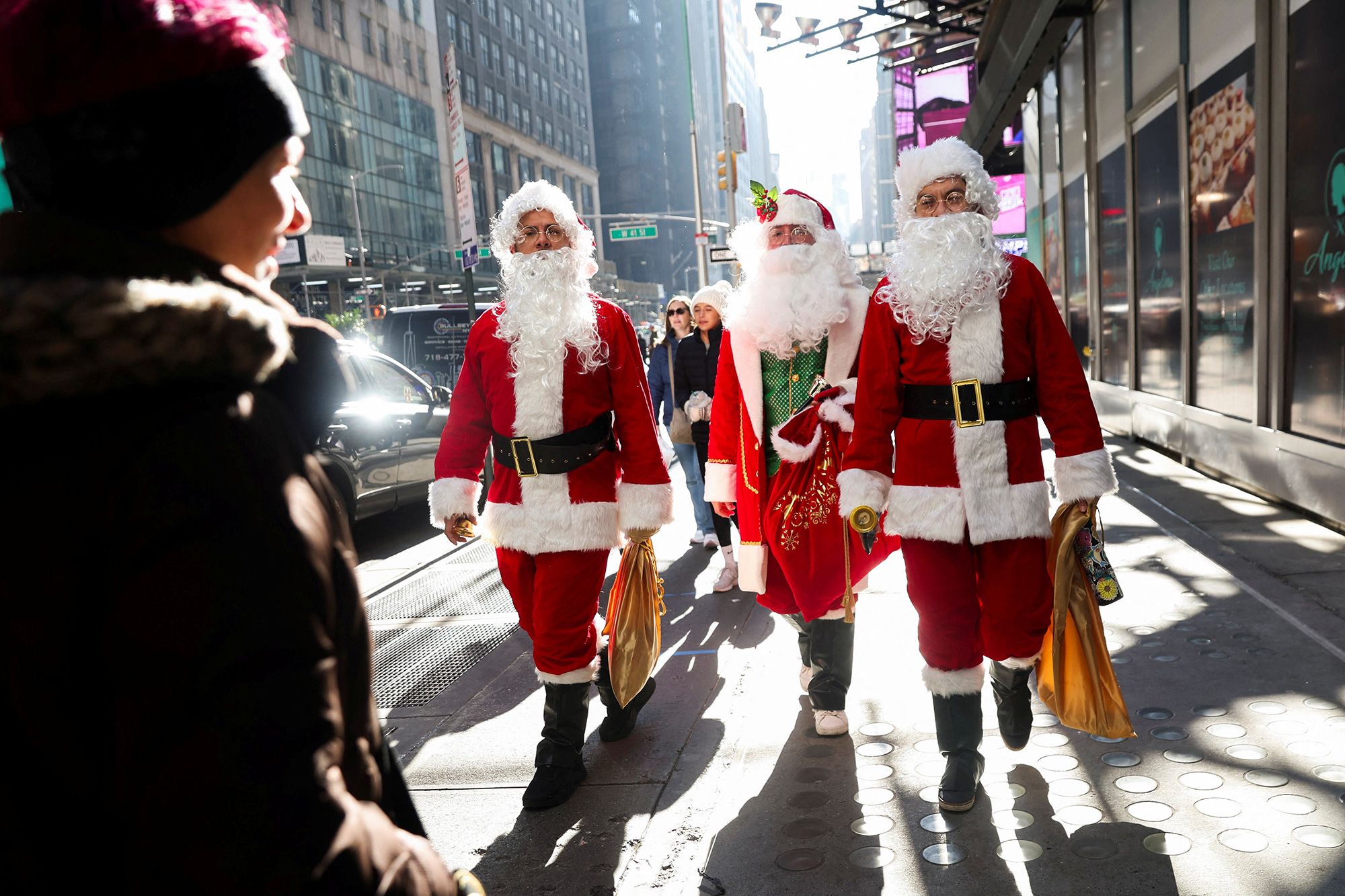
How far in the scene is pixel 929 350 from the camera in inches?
130

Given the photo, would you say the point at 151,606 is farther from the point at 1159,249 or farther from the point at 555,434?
the point at 1159,249

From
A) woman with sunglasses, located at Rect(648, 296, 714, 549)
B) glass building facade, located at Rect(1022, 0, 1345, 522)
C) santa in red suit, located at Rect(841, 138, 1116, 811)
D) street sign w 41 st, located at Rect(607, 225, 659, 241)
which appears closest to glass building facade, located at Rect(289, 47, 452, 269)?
street sign w 41 st, located at Rect(607, 225, 659, 241)

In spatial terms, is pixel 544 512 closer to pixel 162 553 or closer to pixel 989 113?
pixel 162 553

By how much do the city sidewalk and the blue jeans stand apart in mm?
2160

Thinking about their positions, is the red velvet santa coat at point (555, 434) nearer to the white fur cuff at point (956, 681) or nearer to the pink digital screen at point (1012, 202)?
the white fur cuff at point (956, 681)

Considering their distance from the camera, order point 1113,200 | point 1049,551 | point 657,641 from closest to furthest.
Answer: point 1049,551 → point 657,641 → point 1113,200

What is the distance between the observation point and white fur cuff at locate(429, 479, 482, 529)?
3.76m

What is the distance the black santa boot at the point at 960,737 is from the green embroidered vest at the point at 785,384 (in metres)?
1.18

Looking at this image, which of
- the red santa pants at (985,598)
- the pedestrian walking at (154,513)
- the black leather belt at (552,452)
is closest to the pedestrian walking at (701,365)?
the black leather belt at (552,452)

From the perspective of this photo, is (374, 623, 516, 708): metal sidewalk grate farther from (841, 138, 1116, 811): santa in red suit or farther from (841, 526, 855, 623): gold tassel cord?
(841, 138, 1116, 811): santa in red suit

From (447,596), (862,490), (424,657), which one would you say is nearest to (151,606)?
(862,490)

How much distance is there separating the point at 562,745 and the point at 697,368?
3914mm

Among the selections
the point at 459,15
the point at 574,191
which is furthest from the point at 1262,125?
the point at 574,191

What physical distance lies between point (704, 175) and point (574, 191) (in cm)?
5050
